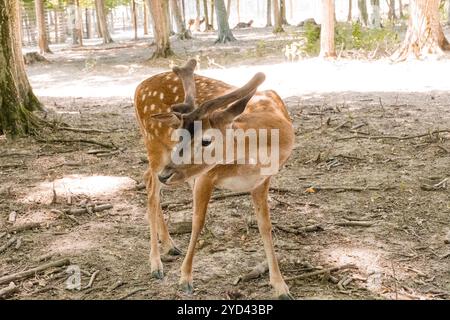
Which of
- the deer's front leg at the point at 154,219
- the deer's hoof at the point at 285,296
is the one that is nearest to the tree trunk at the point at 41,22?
the deer's front leg at the point at 154,219

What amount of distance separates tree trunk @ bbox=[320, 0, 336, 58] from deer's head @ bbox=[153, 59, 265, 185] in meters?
11.2

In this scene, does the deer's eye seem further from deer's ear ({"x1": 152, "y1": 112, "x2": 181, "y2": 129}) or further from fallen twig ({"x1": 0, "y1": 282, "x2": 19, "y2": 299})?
fallen twig ({"x1": 0, "y1": 282, "x2": 19, "y2": 299})

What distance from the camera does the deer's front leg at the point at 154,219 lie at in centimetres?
390

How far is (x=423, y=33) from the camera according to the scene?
44.1ft

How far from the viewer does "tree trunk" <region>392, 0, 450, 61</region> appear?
1337 centimetres

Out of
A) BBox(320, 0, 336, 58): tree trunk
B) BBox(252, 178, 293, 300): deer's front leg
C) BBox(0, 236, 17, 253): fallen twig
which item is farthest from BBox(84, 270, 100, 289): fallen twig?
Result: BBox(320, 0, 336, 58): tree trunk

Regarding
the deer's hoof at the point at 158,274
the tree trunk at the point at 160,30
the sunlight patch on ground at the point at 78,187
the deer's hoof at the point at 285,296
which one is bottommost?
the deer's hoof at the point at 285,296

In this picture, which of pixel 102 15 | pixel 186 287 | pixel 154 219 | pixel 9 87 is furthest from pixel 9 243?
pixel 102 15

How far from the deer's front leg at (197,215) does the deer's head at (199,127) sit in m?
0.17

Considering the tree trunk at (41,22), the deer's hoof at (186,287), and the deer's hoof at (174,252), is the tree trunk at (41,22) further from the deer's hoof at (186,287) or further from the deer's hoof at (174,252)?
the deer's hoof at (186,287)

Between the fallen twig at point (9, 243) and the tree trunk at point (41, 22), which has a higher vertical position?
the tree trunk at point (41, 22)

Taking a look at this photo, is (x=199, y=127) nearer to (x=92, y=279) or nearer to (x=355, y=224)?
(x=92, y=279)
